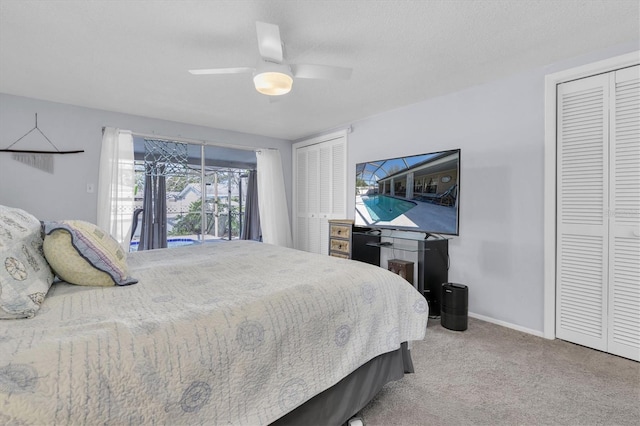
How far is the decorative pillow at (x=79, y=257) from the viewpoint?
4.38ft

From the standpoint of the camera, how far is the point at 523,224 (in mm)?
2670

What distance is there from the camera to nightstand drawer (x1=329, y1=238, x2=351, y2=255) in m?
3.97

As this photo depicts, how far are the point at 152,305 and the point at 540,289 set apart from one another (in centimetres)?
298

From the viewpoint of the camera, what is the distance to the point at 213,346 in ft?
3.18

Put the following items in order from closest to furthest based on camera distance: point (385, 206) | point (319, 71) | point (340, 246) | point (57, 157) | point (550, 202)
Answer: point (319, 71)
point (550, 202)
point (385, 206)
point (57, 157)
point (340, 246)

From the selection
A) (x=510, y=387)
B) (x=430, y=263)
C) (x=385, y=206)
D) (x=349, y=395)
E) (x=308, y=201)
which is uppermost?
(x=308, y=201)

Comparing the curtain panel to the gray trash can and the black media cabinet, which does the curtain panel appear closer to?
the black media cabinet

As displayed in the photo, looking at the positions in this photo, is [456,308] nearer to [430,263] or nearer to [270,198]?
[430,263]

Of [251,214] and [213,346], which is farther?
[251,214]

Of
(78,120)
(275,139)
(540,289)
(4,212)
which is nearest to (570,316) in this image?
(540,289)

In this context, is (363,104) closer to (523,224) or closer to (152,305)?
(523,224)

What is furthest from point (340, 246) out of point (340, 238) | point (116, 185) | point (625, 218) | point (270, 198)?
point (116, 185)

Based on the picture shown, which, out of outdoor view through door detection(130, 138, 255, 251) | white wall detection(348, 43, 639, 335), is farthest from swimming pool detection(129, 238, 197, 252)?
white wall detection(348, 43, 639, 335)

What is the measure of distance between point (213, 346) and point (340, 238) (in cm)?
319
